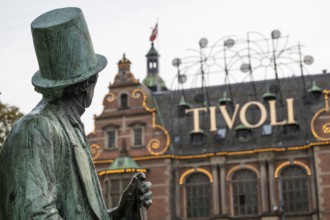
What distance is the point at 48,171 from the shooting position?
124 inches

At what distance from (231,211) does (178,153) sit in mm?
4584

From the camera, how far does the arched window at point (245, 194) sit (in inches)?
1460

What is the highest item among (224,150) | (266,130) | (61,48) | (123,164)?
(266,130)

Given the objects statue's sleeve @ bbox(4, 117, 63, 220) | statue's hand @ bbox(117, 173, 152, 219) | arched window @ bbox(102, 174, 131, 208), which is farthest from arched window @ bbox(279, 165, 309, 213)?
statue's sleeve @ bbox(4, 117, 63, 220)

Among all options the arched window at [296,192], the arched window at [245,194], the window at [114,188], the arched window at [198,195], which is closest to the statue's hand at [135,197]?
the arched window at [296,192]

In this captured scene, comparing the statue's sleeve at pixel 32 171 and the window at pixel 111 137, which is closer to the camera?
the statue's sleeve at pixel 32 171

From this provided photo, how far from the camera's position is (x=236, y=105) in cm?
3962

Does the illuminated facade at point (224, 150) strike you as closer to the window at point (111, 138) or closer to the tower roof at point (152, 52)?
the window at point (111, 138)

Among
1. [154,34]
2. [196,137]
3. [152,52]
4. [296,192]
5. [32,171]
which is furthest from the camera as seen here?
[152,52]

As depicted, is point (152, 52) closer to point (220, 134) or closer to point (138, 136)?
point (138, 136)

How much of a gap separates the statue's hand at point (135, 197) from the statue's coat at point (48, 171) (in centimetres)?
24

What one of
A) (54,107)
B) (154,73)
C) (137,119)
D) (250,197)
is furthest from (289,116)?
(54,107)

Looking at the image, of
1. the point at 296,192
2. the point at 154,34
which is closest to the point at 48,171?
the point at 296,192

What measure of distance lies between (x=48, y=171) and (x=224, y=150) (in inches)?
1381
